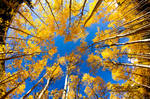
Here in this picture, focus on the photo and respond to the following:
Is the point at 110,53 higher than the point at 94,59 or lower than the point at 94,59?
higher

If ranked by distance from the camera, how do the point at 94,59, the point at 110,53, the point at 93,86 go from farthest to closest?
the point at 93,86, the point at 94,59, the point at 110,53

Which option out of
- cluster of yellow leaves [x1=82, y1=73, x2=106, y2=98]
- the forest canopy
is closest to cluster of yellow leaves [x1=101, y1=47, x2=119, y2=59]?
the forest canopy

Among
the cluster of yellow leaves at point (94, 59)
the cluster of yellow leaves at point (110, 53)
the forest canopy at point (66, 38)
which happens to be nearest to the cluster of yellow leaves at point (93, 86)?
the forest canopy at point (66, 38)

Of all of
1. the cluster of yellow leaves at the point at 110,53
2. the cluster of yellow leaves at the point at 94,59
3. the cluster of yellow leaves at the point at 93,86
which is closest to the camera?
the cluster of yellow leaves at the point at 110,53

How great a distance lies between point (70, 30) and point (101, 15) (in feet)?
15.8

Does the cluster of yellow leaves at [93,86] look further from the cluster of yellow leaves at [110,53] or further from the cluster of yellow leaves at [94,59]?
the cluster of yellow leaves at [110,53]

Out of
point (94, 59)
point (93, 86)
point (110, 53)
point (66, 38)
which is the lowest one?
point (93, 86)

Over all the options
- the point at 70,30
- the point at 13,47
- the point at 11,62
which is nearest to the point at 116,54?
the point at 70,30

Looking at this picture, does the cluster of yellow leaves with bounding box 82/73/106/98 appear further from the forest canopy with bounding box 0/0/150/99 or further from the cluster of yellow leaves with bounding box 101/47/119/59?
the cluster of yellow leaves with bounding box 101/47/119/59

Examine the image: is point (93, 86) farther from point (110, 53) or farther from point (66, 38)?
point (66, 38)

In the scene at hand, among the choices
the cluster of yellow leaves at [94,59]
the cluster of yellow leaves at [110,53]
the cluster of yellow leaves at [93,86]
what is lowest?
the cluster of yellow leaves at [93,86]

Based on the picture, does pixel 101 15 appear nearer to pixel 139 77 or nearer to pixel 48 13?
pixel 48 13

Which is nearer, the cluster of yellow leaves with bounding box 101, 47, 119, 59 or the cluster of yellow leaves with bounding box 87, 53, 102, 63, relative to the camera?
the cluster of yellow leaves with bounding box 101, 47, 119, 59

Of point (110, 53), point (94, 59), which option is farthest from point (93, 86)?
point (110, 53)
